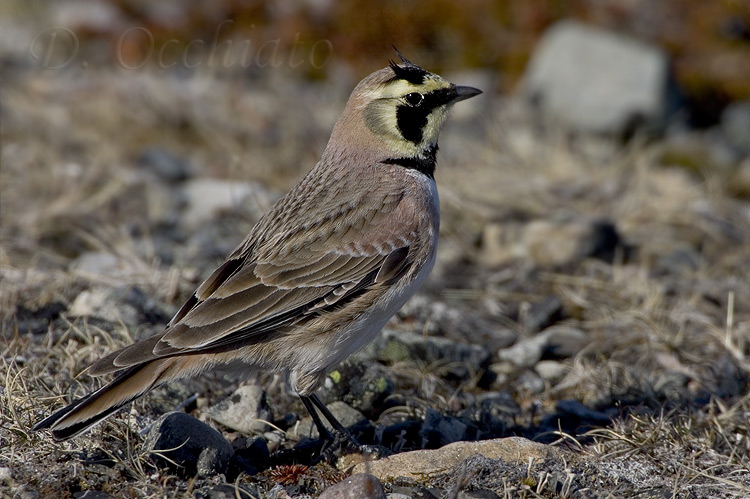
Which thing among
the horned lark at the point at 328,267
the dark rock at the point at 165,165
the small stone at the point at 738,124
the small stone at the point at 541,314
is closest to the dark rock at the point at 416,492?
the horned lark at the point at 328,267

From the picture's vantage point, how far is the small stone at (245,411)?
4.82m

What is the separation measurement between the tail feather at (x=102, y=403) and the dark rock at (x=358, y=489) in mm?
980

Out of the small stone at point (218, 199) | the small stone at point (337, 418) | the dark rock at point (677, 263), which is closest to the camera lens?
the small stone at point (337, 418)

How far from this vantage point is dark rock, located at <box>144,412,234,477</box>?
419cm

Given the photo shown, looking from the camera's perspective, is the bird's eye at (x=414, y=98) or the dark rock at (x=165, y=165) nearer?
the bird's eye at (x=414, y=98)

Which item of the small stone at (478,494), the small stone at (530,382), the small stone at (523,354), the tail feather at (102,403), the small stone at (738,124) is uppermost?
the tail feather at (102,403)

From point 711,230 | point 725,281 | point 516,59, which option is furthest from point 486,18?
point 725,281

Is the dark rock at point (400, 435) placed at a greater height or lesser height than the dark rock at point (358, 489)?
lesser

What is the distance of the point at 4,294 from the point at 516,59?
28.3ft

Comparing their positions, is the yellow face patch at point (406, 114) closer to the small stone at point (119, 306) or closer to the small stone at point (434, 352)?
the small stone at point (434, 352)

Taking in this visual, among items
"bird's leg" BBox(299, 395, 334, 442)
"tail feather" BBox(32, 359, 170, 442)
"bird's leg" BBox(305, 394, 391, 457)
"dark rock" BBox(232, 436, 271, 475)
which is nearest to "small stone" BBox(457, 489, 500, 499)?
"bird's leg" BBox(305, 394, 391, 457)

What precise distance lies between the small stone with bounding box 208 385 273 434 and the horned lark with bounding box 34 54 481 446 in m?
0.27

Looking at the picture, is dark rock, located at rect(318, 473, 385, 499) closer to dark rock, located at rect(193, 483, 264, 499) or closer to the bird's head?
dark rock, located at rect(193, 483, 264, 499)

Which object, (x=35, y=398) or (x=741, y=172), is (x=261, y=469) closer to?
(x=35, y=398)
